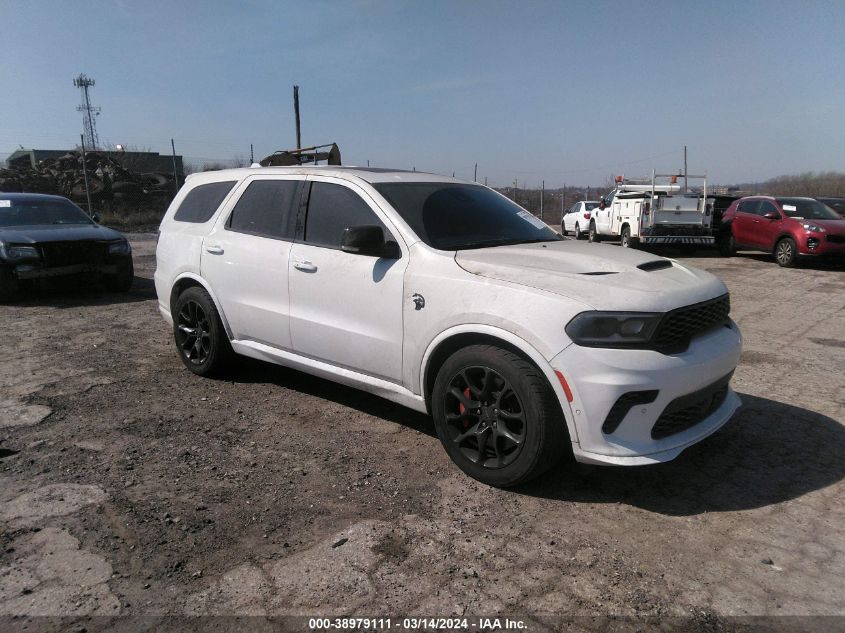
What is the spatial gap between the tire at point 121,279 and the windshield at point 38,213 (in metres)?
1.21

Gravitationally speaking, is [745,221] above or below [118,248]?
above

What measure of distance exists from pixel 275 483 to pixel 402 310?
1.22m

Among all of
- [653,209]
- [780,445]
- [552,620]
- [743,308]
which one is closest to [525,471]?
[552,620]

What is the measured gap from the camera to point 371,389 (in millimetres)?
4008

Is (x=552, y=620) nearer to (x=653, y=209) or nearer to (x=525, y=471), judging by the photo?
(x=525, y=471)

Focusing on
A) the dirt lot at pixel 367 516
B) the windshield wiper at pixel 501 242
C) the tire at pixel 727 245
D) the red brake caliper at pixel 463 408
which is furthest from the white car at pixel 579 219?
the red brake caliper at pixel 463 408

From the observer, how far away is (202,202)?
5.38 meters

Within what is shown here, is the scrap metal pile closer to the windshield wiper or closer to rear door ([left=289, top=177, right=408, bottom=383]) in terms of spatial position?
rear door ([left=289, top=177, right=408, bottom=383])

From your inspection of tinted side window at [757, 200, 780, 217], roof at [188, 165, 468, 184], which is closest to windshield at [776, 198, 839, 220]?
tinted side window at [757, 200, 780, 217]

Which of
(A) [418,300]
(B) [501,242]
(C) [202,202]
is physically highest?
(C) [202,202]

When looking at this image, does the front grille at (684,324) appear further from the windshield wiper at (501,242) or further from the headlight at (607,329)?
the windshield wiper at (501,242)

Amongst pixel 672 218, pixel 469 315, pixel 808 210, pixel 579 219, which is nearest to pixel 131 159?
pixel 579 219

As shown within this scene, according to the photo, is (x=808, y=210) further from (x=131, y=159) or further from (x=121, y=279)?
(x=131, y=159)

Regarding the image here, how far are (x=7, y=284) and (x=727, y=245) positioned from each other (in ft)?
49.9
